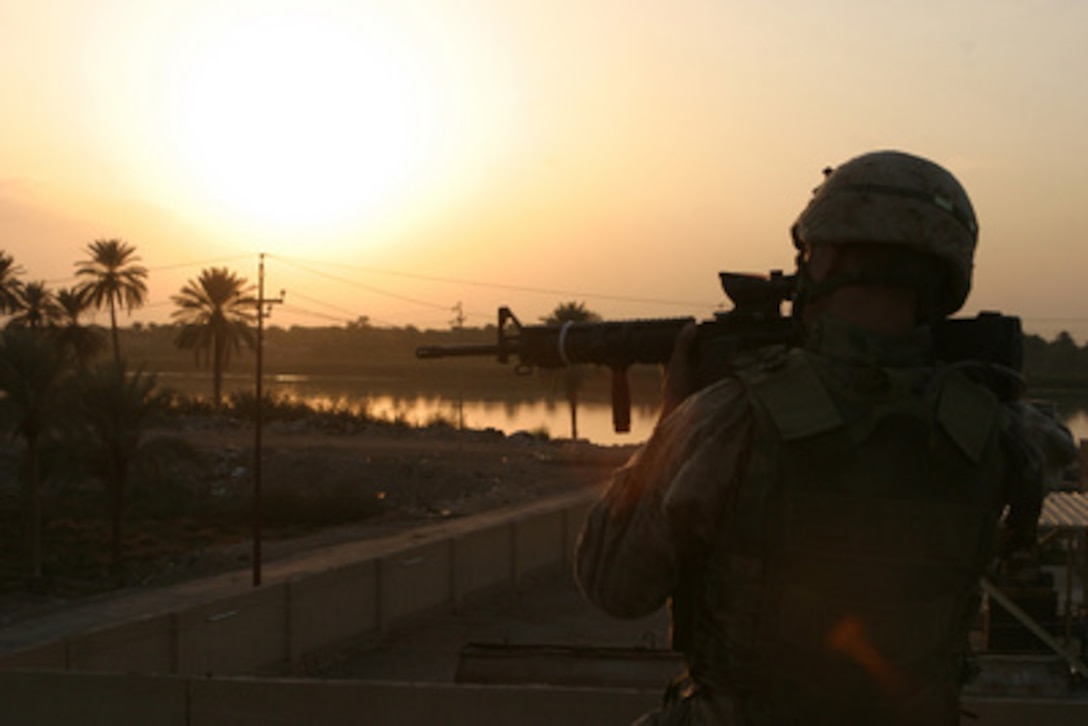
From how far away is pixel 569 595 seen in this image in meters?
18.5

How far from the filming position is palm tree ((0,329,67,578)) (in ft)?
97.9

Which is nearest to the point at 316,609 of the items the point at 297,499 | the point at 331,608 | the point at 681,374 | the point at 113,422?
the point at 331,608

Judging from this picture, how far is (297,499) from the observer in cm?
4203

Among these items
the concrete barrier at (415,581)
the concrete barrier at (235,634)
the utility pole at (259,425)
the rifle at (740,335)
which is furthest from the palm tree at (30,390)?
the rifle at (740,335)

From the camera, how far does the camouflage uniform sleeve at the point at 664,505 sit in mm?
1899

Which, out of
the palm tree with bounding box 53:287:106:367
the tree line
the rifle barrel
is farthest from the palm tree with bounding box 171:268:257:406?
the rifle barrel

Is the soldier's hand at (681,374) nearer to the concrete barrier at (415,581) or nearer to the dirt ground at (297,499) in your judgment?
the concrete barrier at (415,581)

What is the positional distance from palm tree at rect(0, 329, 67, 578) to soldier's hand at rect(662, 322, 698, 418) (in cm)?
3033

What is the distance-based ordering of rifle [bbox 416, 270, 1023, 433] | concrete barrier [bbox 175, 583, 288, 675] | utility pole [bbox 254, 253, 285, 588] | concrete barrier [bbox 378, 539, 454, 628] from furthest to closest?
utility pole [bbox 254, 253, 285, 588], concrete barrier [bbox 378, 539, 454, 628], concrete barrier [bbox 175, 583, 288, 675], rifle [bbox 416, 270, 1023, 433]

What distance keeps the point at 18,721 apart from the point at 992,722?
13.3 feet

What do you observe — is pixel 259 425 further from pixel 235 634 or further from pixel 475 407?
pixel 475 407

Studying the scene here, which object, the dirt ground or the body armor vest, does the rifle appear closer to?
the body armor vest

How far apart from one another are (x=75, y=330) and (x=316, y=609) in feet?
174

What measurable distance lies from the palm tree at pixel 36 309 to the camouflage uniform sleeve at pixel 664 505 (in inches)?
2496
